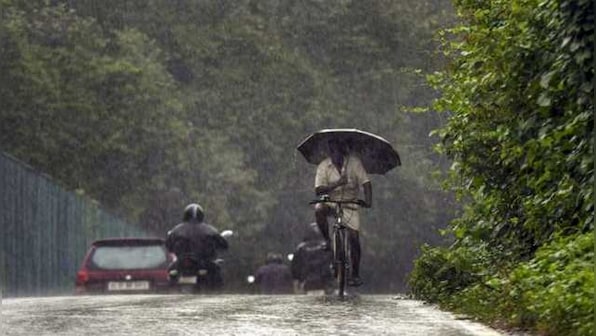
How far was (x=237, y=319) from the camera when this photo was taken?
13.2 meters

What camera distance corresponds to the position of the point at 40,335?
11.7 m

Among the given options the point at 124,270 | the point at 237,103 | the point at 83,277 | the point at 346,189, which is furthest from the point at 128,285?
the point at 237,103

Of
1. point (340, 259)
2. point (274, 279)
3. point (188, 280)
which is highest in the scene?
point (274, 279)

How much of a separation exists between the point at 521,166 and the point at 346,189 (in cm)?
299

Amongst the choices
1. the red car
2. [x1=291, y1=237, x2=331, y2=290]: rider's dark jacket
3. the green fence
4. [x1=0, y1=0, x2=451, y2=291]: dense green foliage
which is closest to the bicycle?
the red car

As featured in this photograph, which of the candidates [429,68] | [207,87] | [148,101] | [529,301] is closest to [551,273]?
[529,301]

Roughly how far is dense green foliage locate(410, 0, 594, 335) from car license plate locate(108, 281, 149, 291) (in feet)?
29.2

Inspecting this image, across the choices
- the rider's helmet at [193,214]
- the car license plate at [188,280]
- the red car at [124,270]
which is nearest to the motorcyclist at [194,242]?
the rider's helmet at [193,214]

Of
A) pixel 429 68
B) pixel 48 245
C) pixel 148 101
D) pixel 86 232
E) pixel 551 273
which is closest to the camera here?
pixel 551 273

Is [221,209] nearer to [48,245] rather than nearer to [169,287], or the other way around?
[48,245]

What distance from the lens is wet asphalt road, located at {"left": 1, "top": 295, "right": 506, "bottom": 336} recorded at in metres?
12.0

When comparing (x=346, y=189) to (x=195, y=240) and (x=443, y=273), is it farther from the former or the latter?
(x=195, y=240)

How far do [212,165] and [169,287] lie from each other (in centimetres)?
1973

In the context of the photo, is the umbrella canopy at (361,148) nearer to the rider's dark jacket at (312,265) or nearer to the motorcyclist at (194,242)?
the motorcyclist at (194,242)
